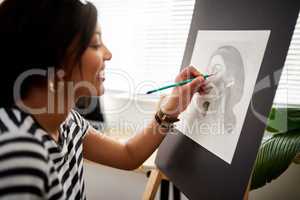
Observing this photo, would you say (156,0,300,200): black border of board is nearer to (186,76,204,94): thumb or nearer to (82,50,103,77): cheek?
(186,76,204,94): thumb

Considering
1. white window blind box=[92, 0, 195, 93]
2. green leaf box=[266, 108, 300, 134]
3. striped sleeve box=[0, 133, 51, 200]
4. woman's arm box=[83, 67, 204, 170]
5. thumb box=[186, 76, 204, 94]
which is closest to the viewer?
striped sleeve box=[0, 133, 51, 200]

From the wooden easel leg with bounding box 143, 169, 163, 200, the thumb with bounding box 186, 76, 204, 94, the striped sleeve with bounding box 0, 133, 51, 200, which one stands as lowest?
the wooden easel leg with bounding box 143, 169, 163, 200

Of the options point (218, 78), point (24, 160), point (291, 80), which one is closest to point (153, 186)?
point (218, 78)

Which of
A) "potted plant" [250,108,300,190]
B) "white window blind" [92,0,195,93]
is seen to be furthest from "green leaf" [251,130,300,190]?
"white window blind" [92,0,195,93]

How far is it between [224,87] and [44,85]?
42cm

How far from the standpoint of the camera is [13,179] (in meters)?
0.49

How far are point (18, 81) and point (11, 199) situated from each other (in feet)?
0.78

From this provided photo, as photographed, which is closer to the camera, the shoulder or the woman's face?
the woman's face

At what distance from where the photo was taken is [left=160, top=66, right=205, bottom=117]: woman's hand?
0.78 m

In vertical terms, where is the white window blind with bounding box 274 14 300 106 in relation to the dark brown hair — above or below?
below

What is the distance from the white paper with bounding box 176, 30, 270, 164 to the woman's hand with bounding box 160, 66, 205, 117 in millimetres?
24

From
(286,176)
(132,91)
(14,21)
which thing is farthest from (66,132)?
(286,176)

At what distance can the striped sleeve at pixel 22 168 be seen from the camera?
49cm

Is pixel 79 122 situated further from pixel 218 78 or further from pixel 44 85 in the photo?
pixel 218 78
